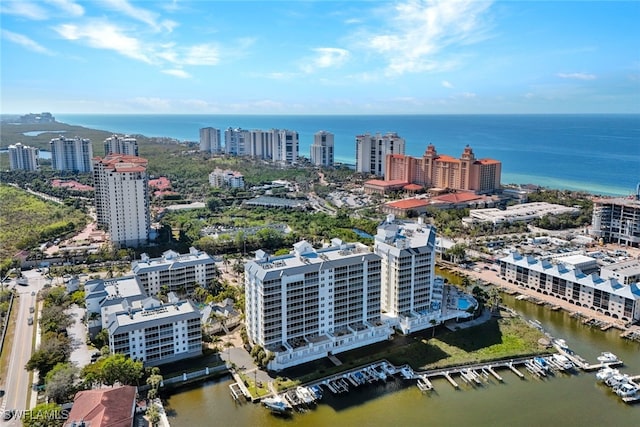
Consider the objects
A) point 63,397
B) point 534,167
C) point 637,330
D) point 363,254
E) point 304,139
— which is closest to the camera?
point 63,397

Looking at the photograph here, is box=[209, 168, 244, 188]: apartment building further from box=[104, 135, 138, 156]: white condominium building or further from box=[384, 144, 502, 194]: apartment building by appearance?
box=[384, 144, 502, 194]: apartment building

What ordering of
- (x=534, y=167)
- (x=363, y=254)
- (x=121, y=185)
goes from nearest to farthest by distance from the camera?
1. (x=363, y=254)
2. (x=121, y=185)
3. (x=534, y=167)

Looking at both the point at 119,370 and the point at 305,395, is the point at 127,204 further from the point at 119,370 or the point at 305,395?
Answer: the point at 305,395


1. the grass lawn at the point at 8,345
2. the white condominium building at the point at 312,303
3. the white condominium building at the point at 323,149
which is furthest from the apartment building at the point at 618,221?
the white condominium building at the point at 323,149

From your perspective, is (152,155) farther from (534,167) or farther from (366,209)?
(534,167)

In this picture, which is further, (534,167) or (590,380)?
(534,167)

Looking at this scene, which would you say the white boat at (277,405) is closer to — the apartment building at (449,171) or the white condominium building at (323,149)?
the apartment building at (449,171)

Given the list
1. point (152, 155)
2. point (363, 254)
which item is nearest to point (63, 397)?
point (363, 254)
